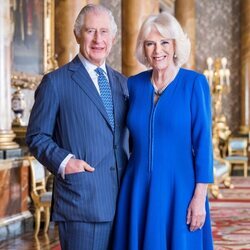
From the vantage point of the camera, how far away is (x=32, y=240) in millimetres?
6566

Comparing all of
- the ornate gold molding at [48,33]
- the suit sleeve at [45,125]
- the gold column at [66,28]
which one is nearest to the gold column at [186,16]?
the ornate gold molding at [48,33]

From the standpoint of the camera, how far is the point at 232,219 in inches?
324

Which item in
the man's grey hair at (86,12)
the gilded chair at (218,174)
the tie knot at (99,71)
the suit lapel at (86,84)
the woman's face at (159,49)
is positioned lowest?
the gilded chair at (218,174)

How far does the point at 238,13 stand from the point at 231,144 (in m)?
4.11

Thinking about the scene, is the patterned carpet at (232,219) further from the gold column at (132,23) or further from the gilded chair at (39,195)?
the gold column at (132,23)

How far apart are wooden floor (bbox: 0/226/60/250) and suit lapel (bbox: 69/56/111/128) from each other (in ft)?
11.8

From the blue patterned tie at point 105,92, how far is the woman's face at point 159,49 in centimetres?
24

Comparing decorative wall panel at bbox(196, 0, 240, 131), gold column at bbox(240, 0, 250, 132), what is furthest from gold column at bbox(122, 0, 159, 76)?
decorative wall panel at bbox(196, 0, 240, 131)

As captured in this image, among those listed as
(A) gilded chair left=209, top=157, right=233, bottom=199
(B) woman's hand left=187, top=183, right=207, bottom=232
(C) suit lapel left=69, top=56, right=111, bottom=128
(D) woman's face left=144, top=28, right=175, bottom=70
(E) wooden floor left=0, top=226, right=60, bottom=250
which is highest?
(D) woman's face left=144, top=28, right=175, bottom=70

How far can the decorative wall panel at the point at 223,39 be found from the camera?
16719mm

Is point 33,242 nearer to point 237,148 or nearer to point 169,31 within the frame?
point 169,31

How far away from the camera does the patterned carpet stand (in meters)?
6.49

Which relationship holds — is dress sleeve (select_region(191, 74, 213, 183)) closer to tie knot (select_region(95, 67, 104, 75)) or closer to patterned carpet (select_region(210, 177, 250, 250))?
A: tie knot (select_region(95, 67, 104, 75))

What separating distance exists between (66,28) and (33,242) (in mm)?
3443
